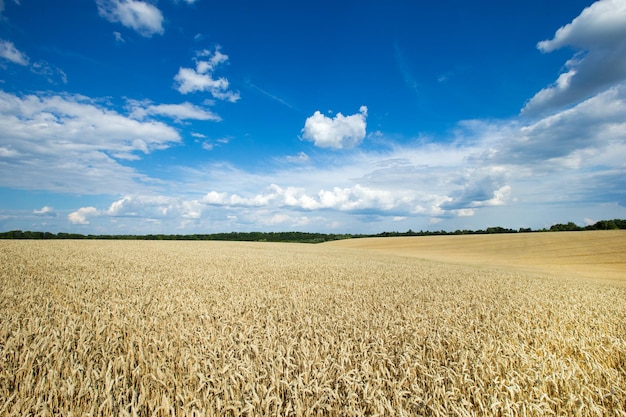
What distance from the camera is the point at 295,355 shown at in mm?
4395

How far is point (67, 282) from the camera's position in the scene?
9750 millimetres

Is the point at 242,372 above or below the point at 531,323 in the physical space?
above

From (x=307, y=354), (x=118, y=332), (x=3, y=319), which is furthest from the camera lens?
(x=3, y=319)

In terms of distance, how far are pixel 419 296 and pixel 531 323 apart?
3191mm

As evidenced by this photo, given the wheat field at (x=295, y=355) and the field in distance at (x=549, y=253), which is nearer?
the wheat field at (x=295, y=355)

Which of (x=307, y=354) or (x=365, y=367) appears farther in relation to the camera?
(x=307, y=354)

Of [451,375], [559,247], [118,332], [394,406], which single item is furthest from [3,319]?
[559,247]

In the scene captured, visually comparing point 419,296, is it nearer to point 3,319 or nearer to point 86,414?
point 86,414

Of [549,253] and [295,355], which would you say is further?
[549,253]

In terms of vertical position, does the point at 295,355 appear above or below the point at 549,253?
above

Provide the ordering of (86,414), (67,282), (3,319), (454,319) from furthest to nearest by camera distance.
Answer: (67,282)
(454,319)
(3,319)
(86,414)

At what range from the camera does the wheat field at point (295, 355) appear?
313 cm

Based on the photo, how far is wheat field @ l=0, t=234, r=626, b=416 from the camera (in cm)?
313

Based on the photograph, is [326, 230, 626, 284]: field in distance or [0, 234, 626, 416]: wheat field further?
[326, 230, 626, 284]: field in distance
